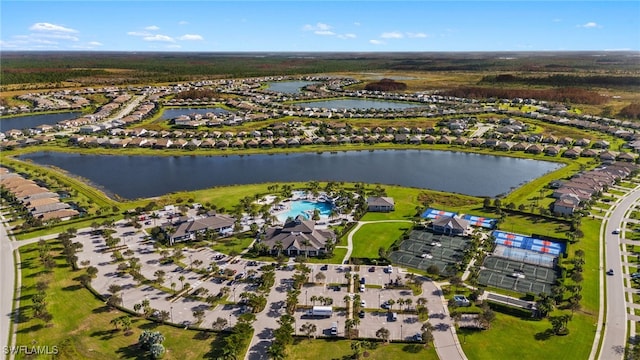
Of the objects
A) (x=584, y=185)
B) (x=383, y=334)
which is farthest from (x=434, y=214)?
(x=383, y=334)

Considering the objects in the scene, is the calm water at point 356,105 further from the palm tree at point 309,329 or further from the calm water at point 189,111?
the palm tree at point 309,329

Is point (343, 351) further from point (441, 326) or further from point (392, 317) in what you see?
point (441, 326)

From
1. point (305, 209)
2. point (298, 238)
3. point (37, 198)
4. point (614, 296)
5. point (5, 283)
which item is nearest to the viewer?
point (614, 296)

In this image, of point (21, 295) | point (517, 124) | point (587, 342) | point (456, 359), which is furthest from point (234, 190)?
point (517, 124)

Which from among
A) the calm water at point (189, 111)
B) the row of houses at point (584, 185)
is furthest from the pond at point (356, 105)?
the row of houses at point (584, 185)

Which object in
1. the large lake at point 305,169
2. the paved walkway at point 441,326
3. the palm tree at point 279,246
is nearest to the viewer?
the paved walkway at point 441,326

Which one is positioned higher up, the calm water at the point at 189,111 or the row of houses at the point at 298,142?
the calm water at the point at 189,111

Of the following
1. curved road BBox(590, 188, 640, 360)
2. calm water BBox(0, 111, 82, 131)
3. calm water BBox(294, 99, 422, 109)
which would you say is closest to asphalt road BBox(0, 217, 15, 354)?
curved road BBox(590, 188, 640, 360)
